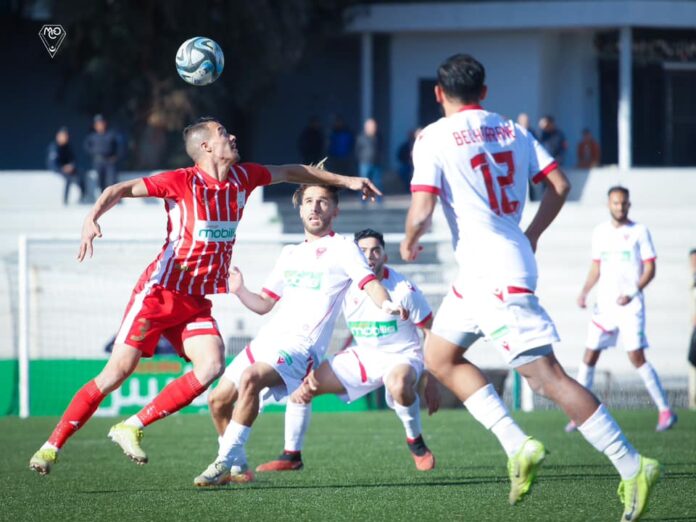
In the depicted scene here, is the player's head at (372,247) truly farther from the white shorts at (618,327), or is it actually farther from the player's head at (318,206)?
the white shorts at (618,327)

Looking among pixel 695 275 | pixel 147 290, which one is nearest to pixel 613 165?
pixel 695 275

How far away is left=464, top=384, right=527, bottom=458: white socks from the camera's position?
19.4ft

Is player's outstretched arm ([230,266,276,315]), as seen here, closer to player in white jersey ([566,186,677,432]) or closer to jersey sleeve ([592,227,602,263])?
player in white jersey ([566,186,677,432])

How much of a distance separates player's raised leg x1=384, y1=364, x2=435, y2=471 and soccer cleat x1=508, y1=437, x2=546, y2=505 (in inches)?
114

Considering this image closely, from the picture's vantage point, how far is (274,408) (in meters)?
14.9

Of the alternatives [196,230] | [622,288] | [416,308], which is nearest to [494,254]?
[196,230]

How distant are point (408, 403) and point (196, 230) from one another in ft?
7.69

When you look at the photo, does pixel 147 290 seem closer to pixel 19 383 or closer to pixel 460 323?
pixel 460 323

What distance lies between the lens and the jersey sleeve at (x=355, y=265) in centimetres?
759

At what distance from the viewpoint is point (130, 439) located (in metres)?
6.90

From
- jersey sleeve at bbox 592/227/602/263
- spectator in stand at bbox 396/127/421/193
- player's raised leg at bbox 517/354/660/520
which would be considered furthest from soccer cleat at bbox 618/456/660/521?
spectator in stand at bbox 396/127/421/193

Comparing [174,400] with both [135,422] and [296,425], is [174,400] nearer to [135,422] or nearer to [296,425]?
[135,422]

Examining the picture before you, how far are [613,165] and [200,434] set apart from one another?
20093mm

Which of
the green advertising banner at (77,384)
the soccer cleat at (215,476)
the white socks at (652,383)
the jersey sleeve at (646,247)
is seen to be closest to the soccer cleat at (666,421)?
the white socks at (652,383)
